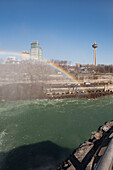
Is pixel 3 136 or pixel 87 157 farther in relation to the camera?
pixel 3 136

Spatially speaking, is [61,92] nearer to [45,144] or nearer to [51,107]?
[51,107]

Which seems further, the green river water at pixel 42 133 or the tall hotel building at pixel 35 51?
the tall hotel building at pixel 35 51

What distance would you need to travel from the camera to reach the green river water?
13.5 ft

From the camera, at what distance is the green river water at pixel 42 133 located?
4.11 meters

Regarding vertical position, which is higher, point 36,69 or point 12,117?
point 36,69

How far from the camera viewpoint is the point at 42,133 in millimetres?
5730

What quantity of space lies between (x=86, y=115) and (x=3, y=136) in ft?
17.0

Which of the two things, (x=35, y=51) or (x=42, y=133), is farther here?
(x=35, y=51)

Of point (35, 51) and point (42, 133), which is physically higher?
point (35, 51)

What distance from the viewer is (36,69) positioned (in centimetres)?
2716

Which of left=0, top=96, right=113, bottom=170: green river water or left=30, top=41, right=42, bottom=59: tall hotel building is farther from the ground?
left=30, top=41, right=42, bottom=59: tall hotel building

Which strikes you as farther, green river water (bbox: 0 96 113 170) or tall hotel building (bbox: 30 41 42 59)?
tall hotel building (bbox: 30 41 42 59)

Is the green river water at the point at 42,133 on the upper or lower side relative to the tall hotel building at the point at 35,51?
lower

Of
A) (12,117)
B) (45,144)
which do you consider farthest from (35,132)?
(12,117)
